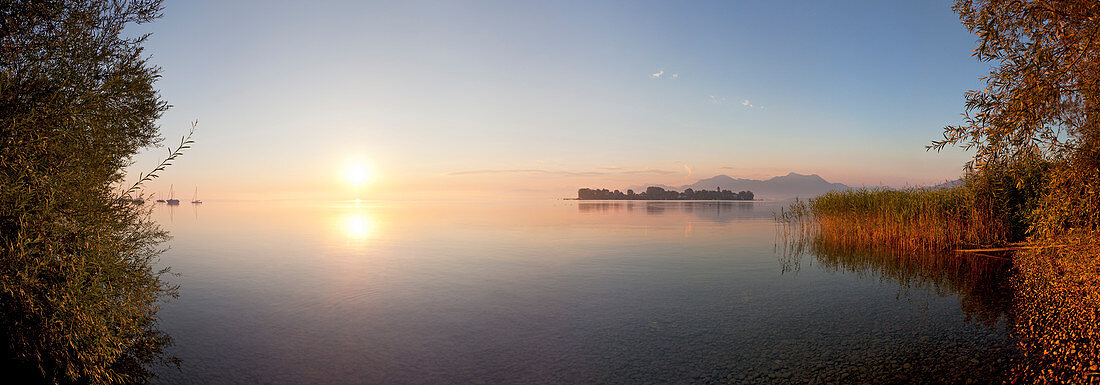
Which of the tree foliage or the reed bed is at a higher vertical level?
the tree foliage

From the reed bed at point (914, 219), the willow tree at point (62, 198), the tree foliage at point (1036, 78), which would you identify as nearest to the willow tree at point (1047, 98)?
the tree foliage at point (1036, 78)

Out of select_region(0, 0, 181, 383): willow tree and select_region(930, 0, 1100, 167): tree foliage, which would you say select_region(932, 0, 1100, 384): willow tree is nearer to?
select_region(930, 0, 1100, 167): tree foliage

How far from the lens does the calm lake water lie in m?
10.1

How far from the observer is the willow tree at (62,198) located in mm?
8461

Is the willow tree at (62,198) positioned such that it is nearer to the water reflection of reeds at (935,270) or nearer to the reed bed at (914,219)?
the water reflection of reeds at (935,270)

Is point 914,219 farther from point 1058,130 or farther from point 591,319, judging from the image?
point 591,319

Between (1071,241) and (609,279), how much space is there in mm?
14003

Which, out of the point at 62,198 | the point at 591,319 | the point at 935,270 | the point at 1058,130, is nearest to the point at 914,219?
Answer: the point at 935,270

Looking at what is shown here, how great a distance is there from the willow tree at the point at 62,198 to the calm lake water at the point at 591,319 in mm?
1796

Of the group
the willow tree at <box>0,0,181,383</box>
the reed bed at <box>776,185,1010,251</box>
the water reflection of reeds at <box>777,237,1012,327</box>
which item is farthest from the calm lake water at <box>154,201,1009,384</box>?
the reed bed at <box>776,185,1010,251</box>

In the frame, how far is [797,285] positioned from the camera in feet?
61.6

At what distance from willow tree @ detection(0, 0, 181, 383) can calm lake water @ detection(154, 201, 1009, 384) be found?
5.89 feet

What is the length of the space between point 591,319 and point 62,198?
11.7 meters

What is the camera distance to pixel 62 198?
8.91 m
